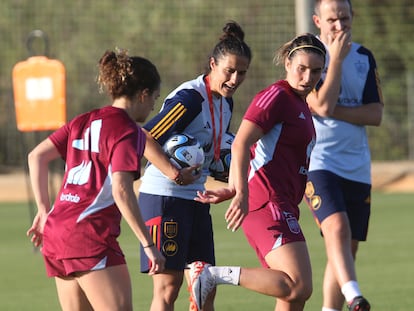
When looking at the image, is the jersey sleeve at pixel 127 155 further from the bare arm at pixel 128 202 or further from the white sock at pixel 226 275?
the white sock at pixel 226 275

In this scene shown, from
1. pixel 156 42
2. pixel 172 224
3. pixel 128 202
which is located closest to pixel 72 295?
pixel 128 202

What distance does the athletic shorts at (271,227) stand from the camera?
6812 mm

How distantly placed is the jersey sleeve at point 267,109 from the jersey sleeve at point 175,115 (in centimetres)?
45

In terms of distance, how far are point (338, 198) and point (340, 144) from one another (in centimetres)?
44

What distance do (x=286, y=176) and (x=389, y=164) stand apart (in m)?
17.6

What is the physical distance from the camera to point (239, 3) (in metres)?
25.3

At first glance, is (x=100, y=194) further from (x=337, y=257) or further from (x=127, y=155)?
(x=337, y=257)

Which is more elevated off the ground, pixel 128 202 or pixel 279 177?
pixel 128 202

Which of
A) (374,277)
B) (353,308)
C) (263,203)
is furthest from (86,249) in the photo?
(374,277)

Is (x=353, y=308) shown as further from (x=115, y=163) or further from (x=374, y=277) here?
(x=374, y=277)

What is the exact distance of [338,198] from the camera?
7.88 m

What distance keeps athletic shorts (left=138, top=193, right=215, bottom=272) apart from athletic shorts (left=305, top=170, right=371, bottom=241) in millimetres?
981

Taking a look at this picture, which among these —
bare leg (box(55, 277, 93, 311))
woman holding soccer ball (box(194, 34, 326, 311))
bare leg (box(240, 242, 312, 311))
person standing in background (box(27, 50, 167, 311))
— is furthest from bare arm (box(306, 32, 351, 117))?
bare leg (box(55, 277, 93, 311))

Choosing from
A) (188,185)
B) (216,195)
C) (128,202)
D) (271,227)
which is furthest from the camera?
(188,185)
